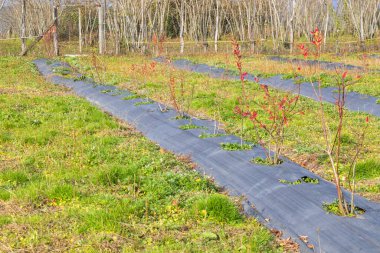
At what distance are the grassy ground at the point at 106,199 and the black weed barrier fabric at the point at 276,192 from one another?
0.81 ft

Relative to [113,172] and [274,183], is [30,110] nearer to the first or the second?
[113,172]

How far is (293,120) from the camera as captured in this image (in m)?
9.74

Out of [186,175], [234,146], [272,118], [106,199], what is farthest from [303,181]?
[106,199]

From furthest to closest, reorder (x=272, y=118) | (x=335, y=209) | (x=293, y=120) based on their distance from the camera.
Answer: (x=293, y=120) < (x=272, y=118) < (x=335, y=209)

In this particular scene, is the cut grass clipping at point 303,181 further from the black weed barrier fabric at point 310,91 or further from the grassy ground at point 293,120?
the black weed barrier fabric at point 310,91

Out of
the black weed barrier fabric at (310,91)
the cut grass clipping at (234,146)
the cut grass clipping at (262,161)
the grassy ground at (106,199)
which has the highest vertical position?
the black weed barrier fabric at (310,91)

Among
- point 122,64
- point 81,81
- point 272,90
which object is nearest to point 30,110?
point 81,81

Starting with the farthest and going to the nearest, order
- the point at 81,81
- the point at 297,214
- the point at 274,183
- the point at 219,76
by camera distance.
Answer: the point at 219,76 → the point at 81,81 → the point at 274,183 → the point at 297,214

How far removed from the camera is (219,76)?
56.5 ft

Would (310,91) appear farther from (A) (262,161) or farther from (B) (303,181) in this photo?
(B) (303,181)

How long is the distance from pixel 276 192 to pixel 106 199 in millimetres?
1936

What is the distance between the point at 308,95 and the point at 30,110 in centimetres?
747

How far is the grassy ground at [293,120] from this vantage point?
652 centimetres

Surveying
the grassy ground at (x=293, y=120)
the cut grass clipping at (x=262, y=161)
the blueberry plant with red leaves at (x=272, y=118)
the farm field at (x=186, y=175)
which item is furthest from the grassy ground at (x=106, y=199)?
the grassy ground at (x=293, y=120)
